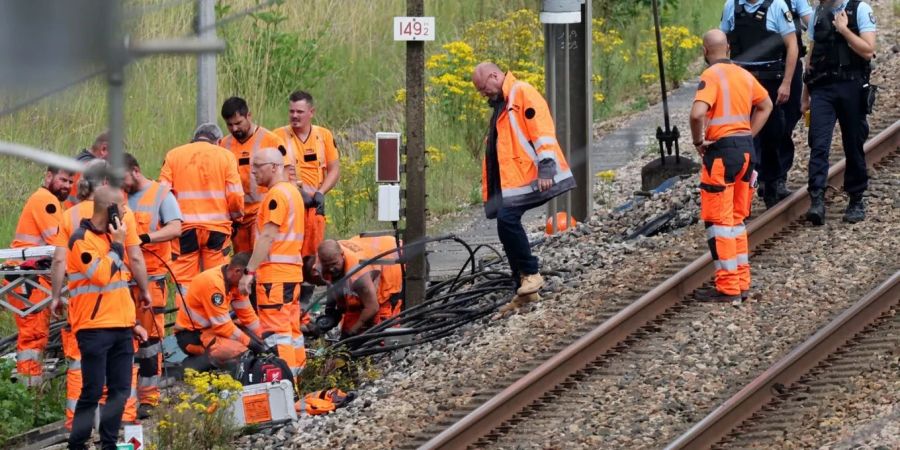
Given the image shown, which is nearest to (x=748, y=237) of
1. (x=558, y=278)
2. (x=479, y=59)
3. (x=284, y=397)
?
(x=558, y=278)

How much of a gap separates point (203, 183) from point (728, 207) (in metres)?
3.61

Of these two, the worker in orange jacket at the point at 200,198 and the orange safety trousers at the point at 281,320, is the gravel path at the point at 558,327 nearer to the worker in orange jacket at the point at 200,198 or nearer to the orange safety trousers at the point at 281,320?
the orange safety trousers at the point at 281,320

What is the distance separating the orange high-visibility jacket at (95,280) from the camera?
9.03 metres

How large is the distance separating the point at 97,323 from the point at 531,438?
8.48 feet

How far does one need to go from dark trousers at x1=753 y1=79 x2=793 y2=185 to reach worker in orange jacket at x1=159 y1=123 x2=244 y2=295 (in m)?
3.83

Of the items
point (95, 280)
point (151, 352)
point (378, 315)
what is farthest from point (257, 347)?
point (95, 280)

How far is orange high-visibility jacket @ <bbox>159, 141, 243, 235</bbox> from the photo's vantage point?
1098 centimetres

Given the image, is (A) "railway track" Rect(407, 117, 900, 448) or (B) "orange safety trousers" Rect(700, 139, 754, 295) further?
(B) "orange safety trousers" Rect(700, 139, 754, 295)

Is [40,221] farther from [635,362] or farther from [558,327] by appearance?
[635,362]

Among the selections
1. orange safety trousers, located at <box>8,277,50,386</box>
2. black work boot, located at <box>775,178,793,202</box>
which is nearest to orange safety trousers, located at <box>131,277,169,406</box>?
orange safety trousers, located at <box>8,277,50,386</box>

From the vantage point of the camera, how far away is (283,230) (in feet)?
33.8

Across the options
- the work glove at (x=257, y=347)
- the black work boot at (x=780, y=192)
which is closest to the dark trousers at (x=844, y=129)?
the black work boot at (x=780, y=192)

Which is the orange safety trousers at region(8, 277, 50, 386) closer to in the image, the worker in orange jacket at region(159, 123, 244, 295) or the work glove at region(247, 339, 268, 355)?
the worker in orange jacket at region(159, 123, 244, 295)

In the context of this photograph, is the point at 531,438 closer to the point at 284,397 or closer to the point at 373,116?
the point at 284,397
